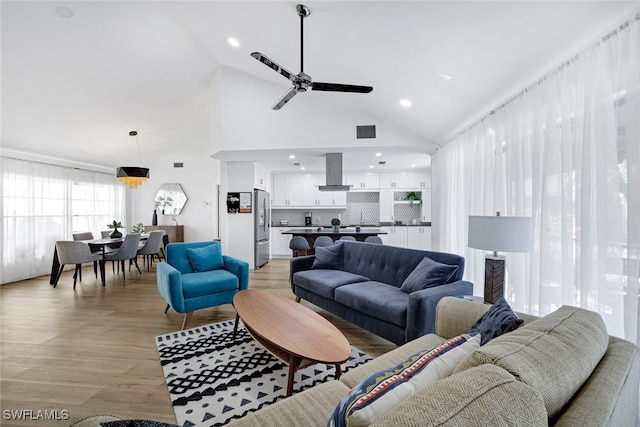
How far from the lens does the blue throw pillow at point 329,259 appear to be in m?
4.03

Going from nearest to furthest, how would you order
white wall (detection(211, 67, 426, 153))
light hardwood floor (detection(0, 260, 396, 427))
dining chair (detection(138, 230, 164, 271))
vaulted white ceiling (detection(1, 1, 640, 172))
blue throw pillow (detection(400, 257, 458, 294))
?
1. light hardwood floor (detection(0, 260, 396, 427))
2. vaulted white ceiling (detection(1, 1, 640, 172))
3. blue throw pillow (detection(400, 257, 458, 294))
4. white wall (detection(211, 67, 426, 153))
5. dining chair (detection(138, 230, 164, 271))

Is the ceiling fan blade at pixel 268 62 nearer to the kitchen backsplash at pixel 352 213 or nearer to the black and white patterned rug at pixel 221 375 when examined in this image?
the black and white patterned rug at pixel 221 375

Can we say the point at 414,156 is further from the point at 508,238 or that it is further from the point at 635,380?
the point at 635,380

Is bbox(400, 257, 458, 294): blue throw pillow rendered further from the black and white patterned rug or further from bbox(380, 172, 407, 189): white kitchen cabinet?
bbox(380, 172, 407, 189): white kitchen cabinet

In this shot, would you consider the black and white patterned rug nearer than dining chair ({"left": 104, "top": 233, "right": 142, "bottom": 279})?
Yes

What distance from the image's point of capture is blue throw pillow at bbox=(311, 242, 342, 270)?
4027 millimetres

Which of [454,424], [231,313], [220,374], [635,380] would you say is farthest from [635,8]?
[231,313]

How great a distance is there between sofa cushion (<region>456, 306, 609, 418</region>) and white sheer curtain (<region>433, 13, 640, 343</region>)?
1140 mm

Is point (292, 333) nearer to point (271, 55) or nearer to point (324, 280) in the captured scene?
point (324, 280)

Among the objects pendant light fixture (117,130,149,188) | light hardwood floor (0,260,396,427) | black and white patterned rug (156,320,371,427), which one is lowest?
light hardwood floor (0,260,396,427)

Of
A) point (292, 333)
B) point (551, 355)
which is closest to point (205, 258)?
point (292, 333)

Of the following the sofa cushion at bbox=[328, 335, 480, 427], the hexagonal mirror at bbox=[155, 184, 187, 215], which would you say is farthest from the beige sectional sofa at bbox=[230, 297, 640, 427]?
the hexagonal mirror at bbox=[155, 184, 187, 215]

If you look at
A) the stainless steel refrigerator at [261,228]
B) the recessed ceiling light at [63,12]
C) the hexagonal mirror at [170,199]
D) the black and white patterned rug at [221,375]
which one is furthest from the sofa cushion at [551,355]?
the hexagonal mirror at [170,199]

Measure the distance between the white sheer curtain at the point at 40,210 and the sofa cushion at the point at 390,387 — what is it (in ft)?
23.9
